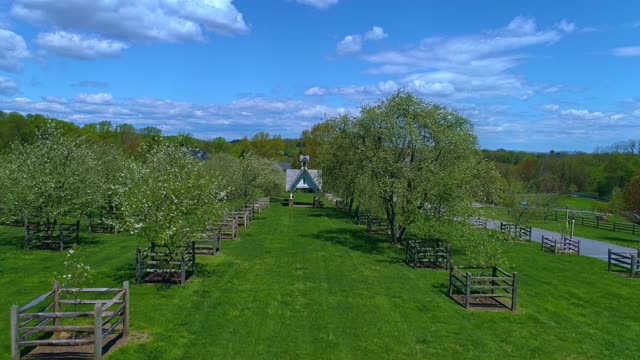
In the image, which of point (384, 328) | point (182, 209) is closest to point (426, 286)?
point (384, 328)

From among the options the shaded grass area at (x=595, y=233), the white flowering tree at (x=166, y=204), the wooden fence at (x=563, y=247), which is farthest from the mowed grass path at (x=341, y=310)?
the shaded grass area at (x=595, y=233)

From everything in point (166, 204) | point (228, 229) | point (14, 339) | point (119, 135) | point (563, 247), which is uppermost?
point (119, 135)

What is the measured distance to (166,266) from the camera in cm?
2256

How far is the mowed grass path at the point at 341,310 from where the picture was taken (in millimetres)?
14664

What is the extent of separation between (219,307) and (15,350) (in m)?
7.10

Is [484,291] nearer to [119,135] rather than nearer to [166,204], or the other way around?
[166,204]

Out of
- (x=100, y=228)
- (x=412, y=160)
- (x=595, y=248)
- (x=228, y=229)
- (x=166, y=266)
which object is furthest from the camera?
(x=595, y=248)

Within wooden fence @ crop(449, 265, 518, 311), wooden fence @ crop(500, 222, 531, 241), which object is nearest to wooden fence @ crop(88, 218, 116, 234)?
wooden fence @ crop(449, 265, 518, 311)

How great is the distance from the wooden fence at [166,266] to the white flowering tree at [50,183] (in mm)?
9018

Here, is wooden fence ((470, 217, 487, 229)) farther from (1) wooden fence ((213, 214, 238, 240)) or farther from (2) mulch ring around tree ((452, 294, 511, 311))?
(1) wooden fence ((213, 214, 238, 240))

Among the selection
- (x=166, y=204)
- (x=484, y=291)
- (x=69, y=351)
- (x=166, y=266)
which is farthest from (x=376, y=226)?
(x=69, y=351)

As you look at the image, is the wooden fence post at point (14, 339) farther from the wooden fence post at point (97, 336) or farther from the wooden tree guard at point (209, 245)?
the wooden tree guard at point (209, 245)

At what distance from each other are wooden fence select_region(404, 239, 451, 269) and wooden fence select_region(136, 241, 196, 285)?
12417mm

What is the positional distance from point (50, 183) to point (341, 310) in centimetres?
1937
